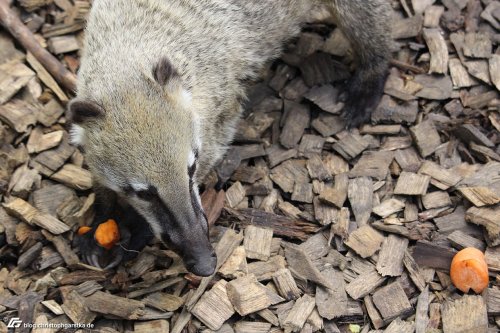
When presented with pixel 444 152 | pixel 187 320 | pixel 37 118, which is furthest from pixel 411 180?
pixel 37 118

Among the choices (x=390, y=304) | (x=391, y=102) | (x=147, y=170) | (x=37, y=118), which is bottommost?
(x=390, y=304)

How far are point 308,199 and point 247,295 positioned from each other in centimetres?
107

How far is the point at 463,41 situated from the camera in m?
5.97

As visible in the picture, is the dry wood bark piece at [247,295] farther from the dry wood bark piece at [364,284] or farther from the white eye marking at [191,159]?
the white eye marking at [191,159]

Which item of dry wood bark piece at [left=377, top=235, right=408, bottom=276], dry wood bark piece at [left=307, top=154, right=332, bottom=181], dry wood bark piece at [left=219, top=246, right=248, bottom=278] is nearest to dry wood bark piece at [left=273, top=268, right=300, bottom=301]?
dry wood bark piece at [left=219, top=246, right=248, bottom=278]

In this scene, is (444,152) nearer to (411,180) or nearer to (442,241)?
(411,180)

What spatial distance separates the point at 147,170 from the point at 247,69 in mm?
1607

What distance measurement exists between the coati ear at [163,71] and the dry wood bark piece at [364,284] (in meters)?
2.06

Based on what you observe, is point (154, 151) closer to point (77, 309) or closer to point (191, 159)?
point (191, 159)

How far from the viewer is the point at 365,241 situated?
194 inches

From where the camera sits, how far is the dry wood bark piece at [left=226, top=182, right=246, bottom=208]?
530cm

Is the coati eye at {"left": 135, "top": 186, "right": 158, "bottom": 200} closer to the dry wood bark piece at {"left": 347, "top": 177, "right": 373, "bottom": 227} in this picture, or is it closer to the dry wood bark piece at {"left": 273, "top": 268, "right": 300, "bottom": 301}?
the dry wood bark piece at {"left": 273, "top": 268, "right": 300, "bottom": 301}

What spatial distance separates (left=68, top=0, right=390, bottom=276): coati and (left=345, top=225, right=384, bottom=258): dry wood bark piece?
3.83 ft

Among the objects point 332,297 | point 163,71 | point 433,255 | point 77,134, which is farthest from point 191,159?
point 433,255
